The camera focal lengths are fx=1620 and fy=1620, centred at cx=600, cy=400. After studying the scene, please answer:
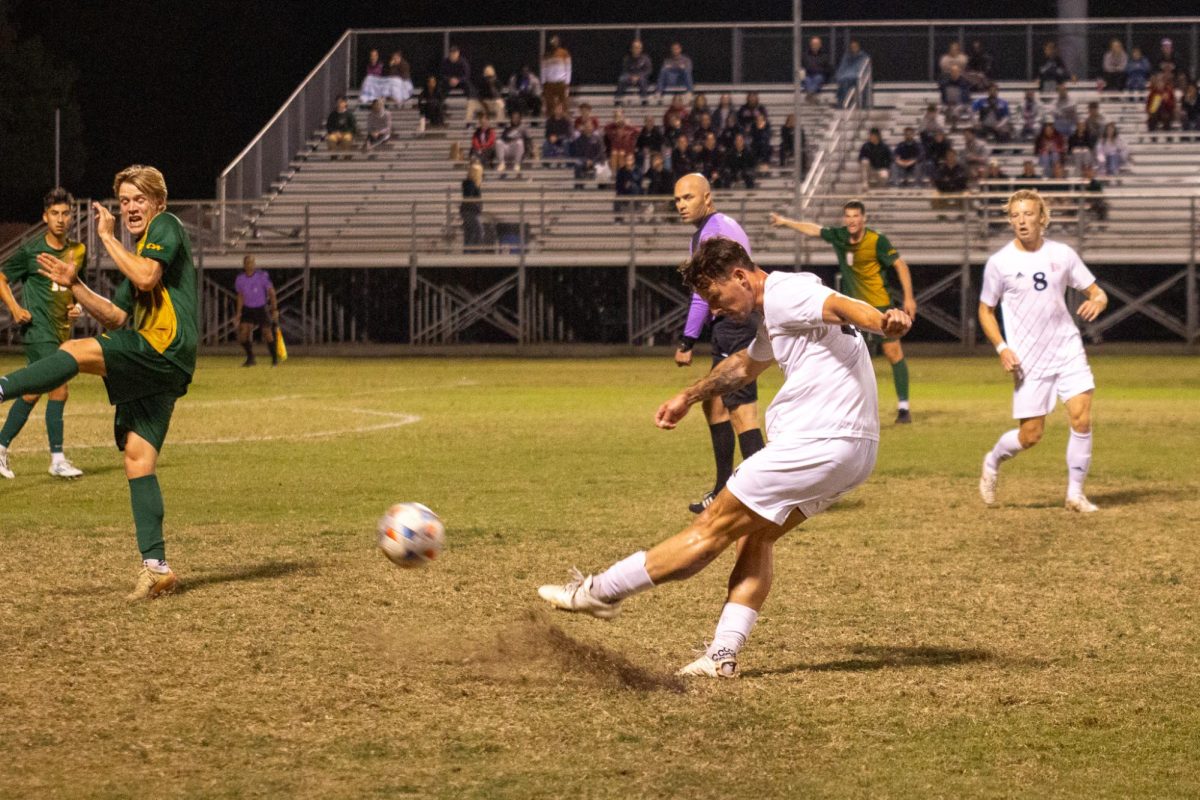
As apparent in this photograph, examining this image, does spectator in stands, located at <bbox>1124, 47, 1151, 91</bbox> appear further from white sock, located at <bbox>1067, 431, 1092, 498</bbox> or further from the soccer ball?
the soccer ball

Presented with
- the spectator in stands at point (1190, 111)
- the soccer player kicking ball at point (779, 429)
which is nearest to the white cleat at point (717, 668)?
the soccer player kicking ball at point (779, 429)

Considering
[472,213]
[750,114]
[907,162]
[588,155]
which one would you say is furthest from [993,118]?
[472,213]

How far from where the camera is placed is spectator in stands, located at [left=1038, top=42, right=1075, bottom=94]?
37562 millimetres

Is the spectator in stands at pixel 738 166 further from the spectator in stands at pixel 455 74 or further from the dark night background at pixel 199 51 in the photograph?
the dark night background at pixel 199 51

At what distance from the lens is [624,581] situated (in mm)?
6188

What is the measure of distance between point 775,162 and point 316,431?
68.3 feet

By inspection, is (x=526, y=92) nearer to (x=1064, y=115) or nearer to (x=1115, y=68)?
(x=1064, y=115)

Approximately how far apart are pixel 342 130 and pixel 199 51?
33.8 ft

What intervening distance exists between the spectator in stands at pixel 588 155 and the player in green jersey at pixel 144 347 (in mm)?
28417

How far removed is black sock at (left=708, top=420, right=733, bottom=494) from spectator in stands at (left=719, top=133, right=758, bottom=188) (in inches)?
958

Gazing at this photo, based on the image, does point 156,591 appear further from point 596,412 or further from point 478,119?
point 478,119

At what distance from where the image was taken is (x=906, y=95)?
38.4 m

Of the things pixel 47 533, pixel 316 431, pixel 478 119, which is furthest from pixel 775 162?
pixel 47 533

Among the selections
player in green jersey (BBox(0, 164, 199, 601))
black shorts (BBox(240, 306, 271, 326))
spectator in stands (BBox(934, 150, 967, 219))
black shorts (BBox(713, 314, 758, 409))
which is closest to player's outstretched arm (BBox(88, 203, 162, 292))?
player in green jersey (BBox(0, 164, 199, 601))
